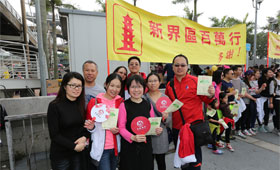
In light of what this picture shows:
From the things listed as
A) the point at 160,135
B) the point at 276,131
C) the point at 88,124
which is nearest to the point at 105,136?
the point at 88,124

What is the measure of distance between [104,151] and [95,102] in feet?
1.86

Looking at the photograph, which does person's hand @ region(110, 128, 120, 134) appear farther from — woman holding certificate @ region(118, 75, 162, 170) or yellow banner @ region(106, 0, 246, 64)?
yellow banner @ region(106, 0, 246, 64)

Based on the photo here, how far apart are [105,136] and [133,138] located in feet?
1.08

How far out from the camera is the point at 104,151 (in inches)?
72.0

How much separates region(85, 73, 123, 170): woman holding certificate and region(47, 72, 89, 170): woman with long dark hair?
11 centimetres

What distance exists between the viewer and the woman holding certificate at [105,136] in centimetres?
178

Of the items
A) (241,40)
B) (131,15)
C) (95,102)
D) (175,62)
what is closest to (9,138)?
(95,102)

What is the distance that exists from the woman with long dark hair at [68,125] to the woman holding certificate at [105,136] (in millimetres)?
111

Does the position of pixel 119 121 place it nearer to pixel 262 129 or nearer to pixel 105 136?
pixel 105 136

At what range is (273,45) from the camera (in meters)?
6.30

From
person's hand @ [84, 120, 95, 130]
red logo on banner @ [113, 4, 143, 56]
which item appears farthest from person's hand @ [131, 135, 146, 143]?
red logo on banner @ [113, 4, 143, 56]

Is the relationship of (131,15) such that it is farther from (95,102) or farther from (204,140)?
(204,140)

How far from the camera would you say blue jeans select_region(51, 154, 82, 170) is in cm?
171

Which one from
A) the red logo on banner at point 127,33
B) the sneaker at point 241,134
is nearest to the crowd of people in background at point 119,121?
the red logo on banner at point 127,33
